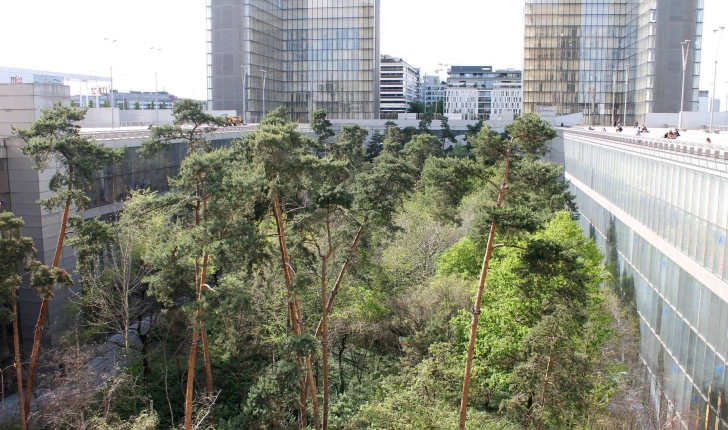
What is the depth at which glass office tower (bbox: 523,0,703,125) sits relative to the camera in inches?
4296

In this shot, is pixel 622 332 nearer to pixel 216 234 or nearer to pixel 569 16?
pixel 216 234

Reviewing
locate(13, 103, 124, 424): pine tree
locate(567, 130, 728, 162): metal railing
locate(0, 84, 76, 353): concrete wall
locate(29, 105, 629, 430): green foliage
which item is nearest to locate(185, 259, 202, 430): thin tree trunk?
locate(29, 105, 629, 430): green foliage

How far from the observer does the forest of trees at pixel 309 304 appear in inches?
752

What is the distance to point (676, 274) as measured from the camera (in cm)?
2512

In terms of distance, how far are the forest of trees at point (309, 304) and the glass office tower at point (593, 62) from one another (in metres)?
88.5

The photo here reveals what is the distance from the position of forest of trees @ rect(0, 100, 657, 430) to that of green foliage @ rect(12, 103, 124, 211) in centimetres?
7

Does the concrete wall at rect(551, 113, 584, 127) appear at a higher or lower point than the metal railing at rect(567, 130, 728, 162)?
higher

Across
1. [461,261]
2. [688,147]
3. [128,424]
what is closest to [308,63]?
[461,261]

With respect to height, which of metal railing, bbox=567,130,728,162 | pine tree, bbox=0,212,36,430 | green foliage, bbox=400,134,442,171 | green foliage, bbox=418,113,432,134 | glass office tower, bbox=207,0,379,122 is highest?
glass office tower, bbox=207,0,379,122

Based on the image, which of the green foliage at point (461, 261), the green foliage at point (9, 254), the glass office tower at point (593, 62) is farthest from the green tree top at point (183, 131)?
the glass office tower at point (593, 62)

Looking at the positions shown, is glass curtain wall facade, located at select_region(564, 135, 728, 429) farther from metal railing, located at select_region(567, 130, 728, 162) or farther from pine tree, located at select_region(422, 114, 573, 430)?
pine tree, located at select_region(422, 114, 573, 430)

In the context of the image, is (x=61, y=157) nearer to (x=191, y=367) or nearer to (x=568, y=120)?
(x=191, y=367)

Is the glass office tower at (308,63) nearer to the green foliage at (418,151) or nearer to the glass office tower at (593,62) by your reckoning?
the glass office tower at (593,62)

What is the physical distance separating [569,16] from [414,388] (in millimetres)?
108314
